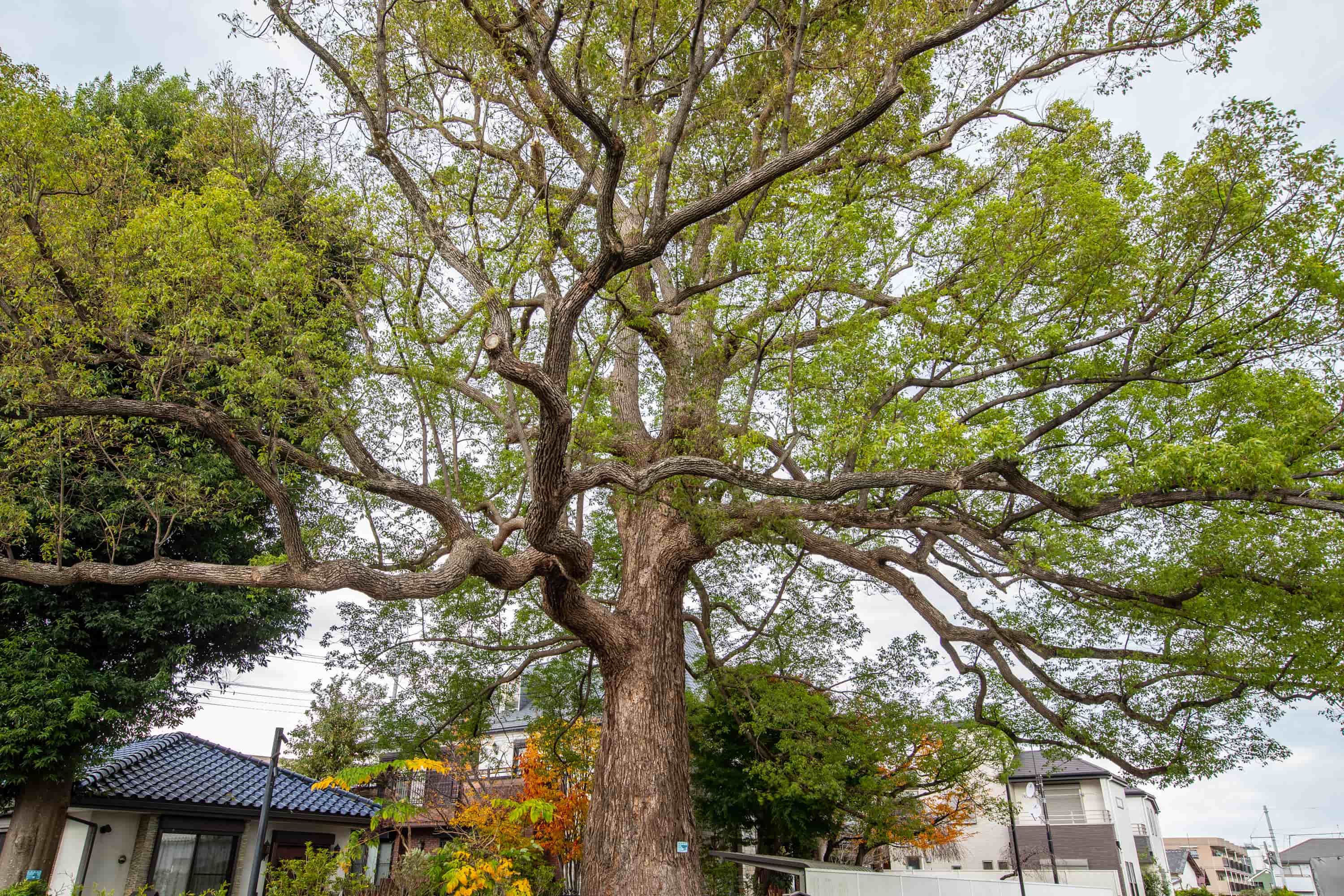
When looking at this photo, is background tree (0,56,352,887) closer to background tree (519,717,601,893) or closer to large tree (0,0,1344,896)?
large tree (0,0,1344,896)

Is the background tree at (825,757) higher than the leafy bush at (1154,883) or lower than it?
higher

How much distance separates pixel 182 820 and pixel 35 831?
233 cm

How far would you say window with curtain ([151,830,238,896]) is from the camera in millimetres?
10828

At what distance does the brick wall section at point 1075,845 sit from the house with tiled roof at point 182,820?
Result: 1895 centimetres

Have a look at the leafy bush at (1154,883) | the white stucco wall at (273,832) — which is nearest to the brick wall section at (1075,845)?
the leafy bush at (1154,883)

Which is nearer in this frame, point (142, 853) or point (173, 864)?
point (142, 853)

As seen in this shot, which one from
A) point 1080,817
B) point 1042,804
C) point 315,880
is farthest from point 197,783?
point 1080,817

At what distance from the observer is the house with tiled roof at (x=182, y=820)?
32.4 feet

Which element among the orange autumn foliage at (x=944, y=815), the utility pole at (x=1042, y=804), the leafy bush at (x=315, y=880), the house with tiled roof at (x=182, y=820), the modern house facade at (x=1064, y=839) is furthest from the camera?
the modern house facade at (x=1064, y=839)

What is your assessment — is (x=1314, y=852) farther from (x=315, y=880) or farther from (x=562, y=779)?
(x=315, y=880)

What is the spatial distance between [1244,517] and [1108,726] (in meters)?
2.75

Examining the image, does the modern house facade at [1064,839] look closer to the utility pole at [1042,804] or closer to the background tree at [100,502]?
the utility pole at [1042,804]

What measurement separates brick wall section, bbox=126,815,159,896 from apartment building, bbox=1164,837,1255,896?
61175 millimetres

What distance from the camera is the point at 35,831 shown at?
29.0ft
